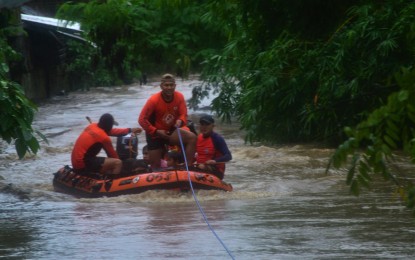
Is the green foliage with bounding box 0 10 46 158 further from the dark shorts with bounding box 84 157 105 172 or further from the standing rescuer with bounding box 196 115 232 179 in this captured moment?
the standing rescuer with bounding box 196 115 232 179

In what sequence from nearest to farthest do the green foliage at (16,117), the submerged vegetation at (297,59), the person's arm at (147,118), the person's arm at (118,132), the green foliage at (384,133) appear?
A: the green foliage at (384,133)
the submerged vegetation at (297,59)
the green foliage at (16,117)
the person's arm at (147,118)
the person's arm at (118,132)

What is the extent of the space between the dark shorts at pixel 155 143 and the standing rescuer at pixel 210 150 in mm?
500

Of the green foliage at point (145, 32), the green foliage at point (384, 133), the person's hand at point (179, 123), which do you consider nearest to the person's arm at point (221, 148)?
the person's hand at point (179, 123)

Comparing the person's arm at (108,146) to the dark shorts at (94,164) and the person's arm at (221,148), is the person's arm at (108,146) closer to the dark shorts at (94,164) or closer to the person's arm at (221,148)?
the dark shorts at (94,164)

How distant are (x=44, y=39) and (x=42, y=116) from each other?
4.93 metres

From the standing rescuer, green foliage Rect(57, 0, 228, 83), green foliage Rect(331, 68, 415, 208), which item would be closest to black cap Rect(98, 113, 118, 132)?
green foliage Rect(57, 0, 228, 83)

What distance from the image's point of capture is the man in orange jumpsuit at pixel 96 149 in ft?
44.5

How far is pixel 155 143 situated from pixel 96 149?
2.84ft

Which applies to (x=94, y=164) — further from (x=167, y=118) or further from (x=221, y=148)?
(x=221, y=148)

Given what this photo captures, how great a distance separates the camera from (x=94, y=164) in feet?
45.1

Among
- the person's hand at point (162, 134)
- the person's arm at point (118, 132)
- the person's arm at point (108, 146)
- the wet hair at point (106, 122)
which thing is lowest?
the person's arm at point (108, 146)

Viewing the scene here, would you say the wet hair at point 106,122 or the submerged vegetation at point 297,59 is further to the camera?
the wet hair at point 106,122

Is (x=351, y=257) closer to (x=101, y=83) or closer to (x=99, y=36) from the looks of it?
(x=99, y=36)

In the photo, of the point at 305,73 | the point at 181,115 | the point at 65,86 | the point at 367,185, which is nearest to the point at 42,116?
the point at 65,86
